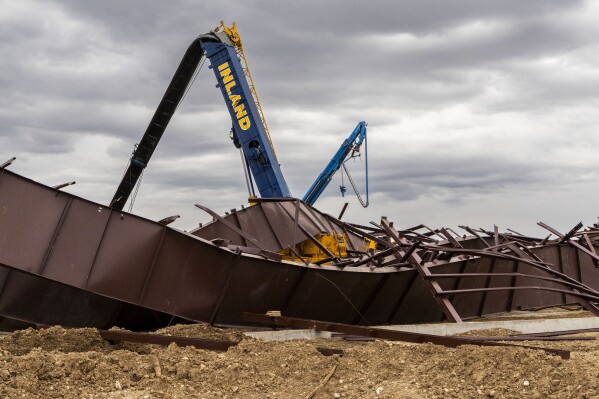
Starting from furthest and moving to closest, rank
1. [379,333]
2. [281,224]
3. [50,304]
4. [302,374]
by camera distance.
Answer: [281,224], [50,304], [379,333], [302,374]

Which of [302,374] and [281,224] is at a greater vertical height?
[281,224]

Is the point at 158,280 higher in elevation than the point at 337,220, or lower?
lower

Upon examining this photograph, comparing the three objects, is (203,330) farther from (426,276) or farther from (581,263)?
(581,263)

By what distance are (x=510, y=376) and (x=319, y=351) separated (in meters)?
2.11

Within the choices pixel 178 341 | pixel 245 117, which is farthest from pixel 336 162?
pixel 178 341

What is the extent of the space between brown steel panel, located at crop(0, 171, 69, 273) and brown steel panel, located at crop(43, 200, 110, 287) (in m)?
0.15

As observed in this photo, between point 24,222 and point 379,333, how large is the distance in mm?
4809

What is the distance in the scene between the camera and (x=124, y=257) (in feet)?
33.8

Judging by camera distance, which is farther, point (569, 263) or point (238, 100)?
point (238, 100)

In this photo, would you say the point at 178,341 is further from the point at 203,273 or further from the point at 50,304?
the point at 50,304

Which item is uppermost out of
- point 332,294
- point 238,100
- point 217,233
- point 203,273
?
point 238,100

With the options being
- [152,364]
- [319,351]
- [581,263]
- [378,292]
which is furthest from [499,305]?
[152,364]

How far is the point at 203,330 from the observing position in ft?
35.3

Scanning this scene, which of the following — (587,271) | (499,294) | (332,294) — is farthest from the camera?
(587,271)
